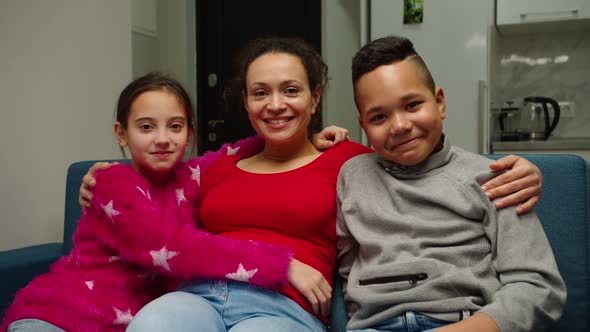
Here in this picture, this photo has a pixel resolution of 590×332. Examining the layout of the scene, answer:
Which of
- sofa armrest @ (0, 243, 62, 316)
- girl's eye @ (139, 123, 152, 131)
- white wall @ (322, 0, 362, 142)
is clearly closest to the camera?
girl's eye @ (139, 123, 152, 131)

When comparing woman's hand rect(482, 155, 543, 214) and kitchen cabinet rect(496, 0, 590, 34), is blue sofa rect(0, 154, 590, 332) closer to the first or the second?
woman's hand rect(482, 155, 543, 214)

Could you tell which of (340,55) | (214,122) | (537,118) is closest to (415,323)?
(537,118)

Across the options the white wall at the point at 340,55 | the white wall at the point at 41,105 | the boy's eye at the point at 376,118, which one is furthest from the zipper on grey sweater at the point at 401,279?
the white wall at the point at 340,55

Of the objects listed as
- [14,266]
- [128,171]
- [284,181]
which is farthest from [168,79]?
[14,266]

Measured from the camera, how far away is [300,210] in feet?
4.01

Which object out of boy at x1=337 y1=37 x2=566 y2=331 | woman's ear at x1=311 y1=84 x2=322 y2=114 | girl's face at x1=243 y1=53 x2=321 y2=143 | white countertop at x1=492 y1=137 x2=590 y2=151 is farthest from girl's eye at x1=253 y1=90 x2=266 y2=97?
white countertop at x1=492 y1=137 x2=590 y2=151

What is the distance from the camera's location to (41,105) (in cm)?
237

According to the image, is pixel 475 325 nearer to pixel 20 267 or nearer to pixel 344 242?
pixel 344 242

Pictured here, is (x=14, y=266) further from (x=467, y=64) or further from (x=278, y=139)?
(x=467, y=64)

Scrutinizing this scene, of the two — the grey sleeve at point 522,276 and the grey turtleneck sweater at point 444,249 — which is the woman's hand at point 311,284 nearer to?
the grey turtleneck sweater at point 444,249

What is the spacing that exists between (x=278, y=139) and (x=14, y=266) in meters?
0.96

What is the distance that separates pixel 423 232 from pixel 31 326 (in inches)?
35.9

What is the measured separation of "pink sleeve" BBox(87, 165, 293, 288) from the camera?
3.71 ft

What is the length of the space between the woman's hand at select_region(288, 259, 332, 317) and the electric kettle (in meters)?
2.32
